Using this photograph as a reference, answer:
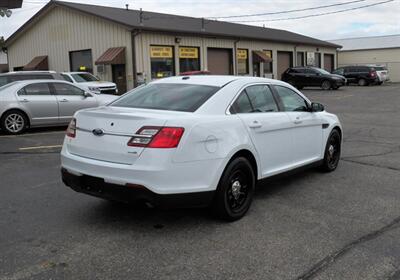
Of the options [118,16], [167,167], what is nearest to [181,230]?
[167,167]

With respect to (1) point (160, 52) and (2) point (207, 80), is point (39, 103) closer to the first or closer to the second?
(2) point (207, 80)

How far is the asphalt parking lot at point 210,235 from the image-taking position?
392 centimetres

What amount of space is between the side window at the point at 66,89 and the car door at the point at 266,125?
328 inches

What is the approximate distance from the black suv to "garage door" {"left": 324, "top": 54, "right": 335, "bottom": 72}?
704 cm

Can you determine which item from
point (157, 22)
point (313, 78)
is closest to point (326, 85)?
point (313, 78)

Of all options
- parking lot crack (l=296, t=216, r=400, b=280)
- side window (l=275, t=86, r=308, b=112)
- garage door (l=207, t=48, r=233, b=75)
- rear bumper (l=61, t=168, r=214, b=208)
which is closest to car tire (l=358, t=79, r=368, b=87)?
garage door (l=207, t=48, r=233, b=75)

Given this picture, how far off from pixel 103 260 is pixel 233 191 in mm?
1653

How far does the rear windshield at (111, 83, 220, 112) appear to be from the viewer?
511cm

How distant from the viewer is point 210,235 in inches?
185

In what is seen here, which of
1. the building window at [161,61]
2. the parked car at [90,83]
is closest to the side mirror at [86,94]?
the parked car at [90,83]

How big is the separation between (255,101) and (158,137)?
5.56ft

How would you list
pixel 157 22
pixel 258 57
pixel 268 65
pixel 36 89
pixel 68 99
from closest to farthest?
pixel 36 89, pixel 68 99, pixel 157 22, pixel 258 57, pixel 268 65

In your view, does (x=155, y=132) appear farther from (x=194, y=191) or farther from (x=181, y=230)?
(x=181, y=230)

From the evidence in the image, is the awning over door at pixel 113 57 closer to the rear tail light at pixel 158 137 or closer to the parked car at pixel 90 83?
the parked car at pixel 90 83
